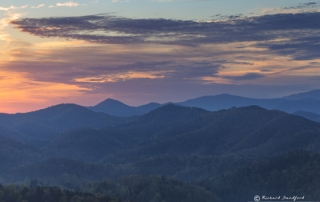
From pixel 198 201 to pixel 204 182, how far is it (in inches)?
1114

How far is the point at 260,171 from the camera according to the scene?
187m

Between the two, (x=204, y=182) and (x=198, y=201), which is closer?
(x=198, y=201)

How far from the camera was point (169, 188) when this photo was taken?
164m

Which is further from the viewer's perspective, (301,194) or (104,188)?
(104,188)

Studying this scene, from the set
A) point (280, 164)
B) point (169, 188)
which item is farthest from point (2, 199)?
point (280, 164)

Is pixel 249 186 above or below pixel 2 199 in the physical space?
below

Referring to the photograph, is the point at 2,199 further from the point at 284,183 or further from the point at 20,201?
the point at 284,183

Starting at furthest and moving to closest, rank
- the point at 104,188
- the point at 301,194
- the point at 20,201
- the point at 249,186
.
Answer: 1. the point at 249,186
2. the point at 104,188
3. the point at 301,194
4. the point at 20,201

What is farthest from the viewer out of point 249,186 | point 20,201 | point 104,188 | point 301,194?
point 249,186

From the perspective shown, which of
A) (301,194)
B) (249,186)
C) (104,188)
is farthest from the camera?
(249,186)

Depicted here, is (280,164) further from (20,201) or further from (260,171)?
(20,201)

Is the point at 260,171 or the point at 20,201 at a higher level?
the point at 20,201

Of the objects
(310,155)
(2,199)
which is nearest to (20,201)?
(2,199)

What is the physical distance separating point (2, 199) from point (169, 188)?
64.7 meters
